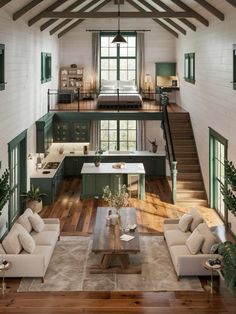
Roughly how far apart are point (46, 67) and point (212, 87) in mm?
6477

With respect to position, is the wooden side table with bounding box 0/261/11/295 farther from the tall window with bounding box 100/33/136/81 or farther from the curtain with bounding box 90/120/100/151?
the tall window with bounding box 100/33/136/81

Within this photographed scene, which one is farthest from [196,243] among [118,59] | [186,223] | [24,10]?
[118,59]

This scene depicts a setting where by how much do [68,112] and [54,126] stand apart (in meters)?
0.78

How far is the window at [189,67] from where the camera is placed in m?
16.4

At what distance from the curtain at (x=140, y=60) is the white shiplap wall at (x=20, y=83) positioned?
4996 mm

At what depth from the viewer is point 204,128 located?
14.5 meters

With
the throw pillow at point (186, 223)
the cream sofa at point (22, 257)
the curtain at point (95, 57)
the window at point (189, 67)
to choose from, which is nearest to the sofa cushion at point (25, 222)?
the cream sofa at point (22, 257)

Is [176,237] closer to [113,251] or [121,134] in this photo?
[113,251]

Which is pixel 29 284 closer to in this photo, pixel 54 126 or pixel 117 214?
pixel 117 214

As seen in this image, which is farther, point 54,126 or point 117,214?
point 54,126

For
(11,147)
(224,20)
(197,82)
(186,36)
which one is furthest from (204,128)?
(11,147)

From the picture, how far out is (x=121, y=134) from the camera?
795 inches

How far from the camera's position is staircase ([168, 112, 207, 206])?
47.3 ft

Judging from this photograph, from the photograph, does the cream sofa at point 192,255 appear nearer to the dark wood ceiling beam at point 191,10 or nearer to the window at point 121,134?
the dark wood ceiling beam at point 191,10
